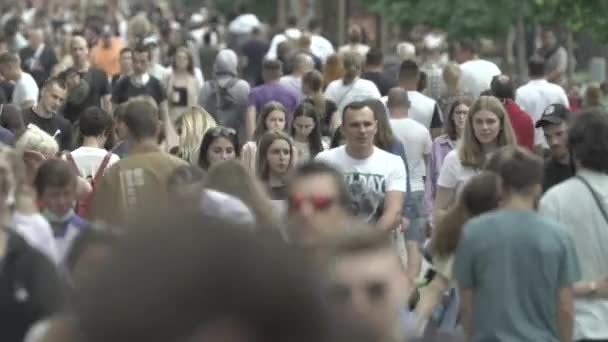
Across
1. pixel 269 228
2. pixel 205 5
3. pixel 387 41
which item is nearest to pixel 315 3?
pixel 387 41

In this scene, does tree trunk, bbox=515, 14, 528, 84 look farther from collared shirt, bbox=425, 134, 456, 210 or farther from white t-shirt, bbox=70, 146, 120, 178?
white t-shirt, bbox=70, 146, 120, 178

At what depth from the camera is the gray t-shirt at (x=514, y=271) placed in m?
7.23

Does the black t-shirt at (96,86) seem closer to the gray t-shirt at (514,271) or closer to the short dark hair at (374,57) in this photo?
the short dark hair at (374,57)

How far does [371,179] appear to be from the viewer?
10750 millimetres

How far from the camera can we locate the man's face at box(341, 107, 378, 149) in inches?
434

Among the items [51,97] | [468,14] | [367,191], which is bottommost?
[367,191]

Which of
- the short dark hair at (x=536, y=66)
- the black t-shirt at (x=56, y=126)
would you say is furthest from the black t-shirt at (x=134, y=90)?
the short dark hair at (x=536, y=66)

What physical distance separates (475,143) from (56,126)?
4812 mm

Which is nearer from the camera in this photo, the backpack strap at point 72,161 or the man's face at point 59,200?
the man's face at point 59,200

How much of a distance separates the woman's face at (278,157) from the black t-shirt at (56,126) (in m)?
4.35

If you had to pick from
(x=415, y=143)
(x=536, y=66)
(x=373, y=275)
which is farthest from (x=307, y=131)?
(x=373, y=275)

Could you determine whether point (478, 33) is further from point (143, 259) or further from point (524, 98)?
point (143, 259)

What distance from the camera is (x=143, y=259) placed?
5.91 ft

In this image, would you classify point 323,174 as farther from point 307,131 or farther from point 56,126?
point 56,126
